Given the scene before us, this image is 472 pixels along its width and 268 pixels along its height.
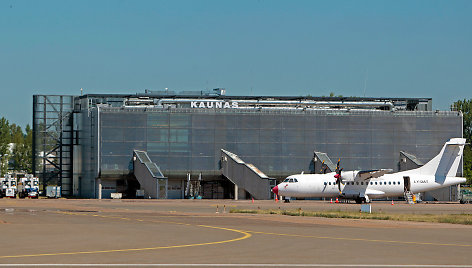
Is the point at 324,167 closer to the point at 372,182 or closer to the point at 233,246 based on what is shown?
the point at 372,182

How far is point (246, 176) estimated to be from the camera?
111 metres

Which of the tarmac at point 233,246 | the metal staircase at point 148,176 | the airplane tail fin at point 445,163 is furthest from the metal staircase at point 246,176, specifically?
the tarmac at point 233,246

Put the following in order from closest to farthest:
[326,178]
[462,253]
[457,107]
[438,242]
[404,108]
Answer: [462,253], [438,242], [326,178], [404,108], [457,107]

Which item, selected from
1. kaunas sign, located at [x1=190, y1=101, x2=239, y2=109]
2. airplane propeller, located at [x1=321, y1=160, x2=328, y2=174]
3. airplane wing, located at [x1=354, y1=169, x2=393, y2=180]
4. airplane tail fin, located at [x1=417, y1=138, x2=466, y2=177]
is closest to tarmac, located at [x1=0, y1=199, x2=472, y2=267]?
airplane wing, located at [x1=354, y1=169, x2=393, y2=180]

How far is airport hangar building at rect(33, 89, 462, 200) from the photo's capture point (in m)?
116

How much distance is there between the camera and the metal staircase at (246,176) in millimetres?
107569

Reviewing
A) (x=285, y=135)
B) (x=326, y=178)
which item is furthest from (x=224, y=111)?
(x=326, y=178)

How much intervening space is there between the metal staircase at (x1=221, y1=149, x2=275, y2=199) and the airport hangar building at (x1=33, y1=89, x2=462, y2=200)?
249 mm

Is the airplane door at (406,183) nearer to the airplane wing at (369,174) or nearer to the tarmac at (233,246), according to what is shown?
the airplane wing at (369,174)

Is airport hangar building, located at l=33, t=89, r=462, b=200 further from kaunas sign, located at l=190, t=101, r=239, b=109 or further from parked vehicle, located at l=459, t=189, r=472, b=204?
parked vehicle, located at l=459, t=189, r=472, b=204

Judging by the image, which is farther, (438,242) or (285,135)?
(285,135)

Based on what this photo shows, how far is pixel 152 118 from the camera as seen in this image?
117 m

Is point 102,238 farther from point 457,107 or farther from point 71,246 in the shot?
point 457,107

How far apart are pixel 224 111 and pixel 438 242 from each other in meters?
89.4
